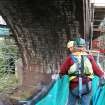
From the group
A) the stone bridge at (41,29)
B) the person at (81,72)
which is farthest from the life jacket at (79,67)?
the stone bridge at (41,29)

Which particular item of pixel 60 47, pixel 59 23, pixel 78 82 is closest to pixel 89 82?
pixel 78 82

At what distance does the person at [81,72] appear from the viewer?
7.29m

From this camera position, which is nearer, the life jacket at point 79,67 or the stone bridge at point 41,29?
the life jacket at point 79,67

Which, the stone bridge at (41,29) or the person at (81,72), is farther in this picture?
the stone bridge at (41,29)

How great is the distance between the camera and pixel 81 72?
732 cm

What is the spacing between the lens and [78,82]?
23.9 ft

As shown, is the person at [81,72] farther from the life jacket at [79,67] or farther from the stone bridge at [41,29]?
the stone bridge at [41,29]

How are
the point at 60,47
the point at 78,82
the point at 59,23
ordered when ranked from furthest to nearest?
the point at 60,47 → the point at 59,23 → the point at 78,82

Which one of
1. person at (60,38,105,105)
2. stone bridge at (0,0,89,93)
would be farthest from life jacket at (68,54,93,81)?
stone bridge at (0,0,89,93)

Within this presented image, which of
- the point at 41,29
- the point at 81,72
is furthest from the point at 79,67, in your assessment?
the point at 41,29

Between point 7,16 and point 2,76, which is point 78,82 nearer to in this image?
point 7,16

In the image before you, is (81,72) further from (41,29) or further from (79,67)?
(41,29)

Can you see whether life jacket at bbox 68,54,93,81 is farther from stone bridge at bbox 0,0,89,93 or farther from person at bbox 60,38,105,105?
stone bridge at bbox 0,0,89,93

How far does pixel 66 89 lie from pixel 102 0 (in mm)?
14367
